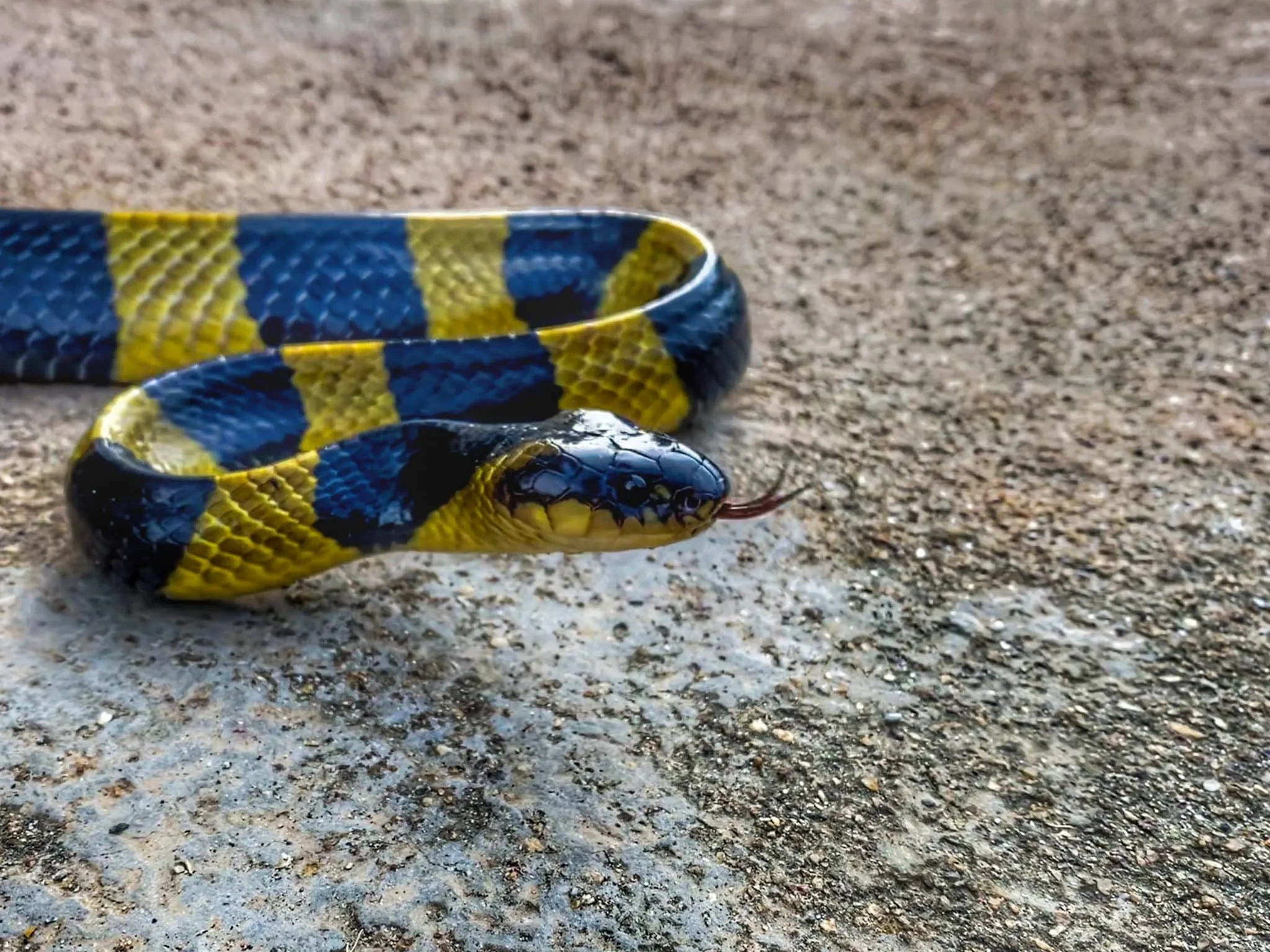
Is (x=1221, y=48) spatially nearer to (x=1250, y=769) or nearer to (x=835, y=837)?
(x=1250, y=769)

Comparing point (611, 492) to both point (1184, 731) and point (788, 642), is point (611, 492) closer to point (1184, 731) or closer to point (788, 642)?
point (788, 642)

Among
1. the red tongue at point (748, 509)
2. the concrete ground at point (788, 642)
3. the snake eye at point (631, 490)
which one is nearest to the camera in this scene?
the concrete ground at point (788, 642)

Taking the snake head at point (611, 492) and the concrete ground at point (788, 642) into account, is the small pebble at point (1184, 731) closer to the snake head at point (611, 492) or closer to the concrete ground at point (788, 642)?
the concrete ground at point (788, 642)

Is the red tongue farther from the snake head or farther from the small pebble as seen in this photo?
the small pebble

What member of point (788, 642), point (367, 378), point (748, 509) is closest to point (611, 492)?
point (748, 509)

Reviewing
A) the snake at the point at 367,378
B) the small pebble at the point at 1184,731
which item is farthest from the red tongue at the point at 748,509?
the small pebble at the point at 1184,731

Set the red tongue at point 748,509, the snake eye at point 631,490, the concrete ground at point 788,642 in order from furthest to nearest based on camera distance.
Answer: the red tongue at point 748,509
the snake eye at point 631,490
the concrete ground at point 788,642

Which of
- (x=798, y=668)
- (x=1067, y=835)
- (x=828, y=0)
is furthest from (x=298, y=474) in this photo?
(x=828, y=0)
